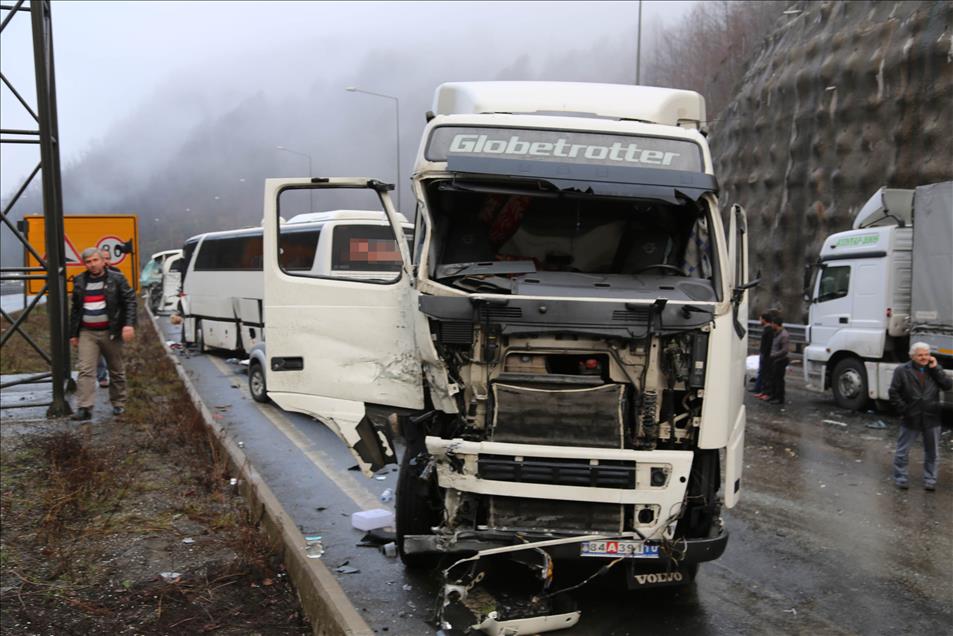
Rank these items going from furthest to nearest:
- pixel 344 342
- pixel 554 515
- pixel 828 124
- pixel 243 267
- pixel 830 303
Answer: pixel 828 124 → pixel 243 267 → pixel 830 303 → pixel 344 342 → pixel 554 515

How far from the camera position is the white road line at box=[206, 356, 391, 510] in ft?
22.5

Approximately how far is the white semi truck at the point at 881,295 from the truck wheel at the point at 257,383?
28.6ft

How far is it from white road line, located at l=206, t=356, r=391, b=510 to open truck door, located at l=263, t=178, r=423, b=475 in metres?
1.74

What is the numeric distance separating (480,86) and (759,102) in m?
23.4

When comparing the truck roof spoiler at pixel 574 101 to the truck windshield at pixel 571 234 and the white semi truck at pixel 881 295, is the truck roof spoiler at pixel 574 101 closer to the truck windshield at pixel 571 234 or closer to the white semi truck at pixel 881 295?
the truck windshield at pixel 571 234

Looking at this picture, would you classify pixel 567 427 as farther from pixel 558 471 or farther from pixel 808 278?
pixel 808 278

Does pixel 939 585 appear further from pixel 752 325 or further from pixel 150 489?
Answer: pixel 752 325

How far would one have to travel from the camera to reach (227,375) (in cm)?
1550

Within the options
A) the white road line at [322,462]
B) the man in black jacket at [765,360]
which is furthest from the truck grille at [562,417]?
the man in black jacket at [765,360]

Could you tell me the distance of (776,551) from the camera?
579cm

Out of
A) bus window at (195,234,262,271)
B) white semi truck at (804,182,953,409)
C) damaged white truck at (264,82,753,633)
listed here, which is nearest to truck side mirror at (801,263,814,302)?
white semi truck at (804,182,953,409)

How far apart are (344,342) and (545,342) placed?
4.60ft

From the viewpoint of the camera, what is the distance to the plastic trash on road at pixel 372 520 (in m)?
6.01

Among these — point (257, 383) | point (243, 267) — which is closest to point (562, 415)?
point (257, 383)
